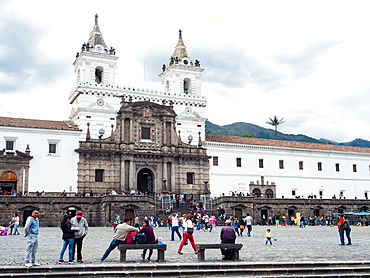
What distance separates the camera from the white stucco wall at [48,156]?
44.6 m

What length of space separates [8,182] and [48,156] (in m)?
4.59

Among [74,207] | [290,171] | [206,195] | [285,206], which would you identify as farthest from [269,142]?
[74,207]

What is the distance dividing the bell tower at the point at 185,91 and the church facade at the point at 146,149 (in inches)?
4.7

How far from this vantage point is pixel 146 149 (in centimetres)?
4972

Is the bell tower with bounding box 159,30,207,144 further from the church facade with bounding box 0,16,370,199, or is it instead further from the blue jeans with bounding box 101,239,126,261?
the blue jeans with bounding box 101,239,126,261

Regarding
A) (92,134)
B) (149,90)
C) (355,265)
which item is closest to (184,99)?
(149,90)

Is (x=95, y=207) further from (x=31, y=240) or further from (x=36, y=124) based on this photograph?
(x=31, y=240)

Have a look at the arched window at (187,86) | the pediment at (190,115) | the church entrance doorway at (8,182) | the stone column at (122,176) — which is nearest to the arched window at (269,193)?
the pediment at (190,115)

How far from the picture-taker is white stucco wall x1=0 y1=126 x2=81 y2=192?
4462cm

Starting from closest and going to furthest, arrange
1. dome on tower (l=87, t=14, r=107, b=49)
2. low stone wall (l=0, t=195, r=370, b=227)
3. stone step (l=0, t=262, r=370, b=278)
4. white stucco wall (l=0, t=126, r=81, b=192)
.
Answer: stone step (l=0, t=262, r=370, b=278), low stone wall (l=0, t=195, r=370, b=227), white stucco wall (l=0, t=126, r=81, b=192), dome on tower (l=87, t=14, r=107, b=49)

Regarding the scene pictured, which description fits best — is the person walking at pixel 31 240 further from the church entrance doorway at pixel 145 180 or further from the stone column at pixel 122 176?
the church entrance doorway at pixel 145 180

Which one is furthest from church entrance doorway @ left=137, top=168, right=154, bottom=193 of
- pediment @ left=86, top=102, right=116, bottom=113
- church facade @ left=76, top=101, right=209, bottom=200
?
Result: pediment @ left=86, top=102, right=116, bottom=113

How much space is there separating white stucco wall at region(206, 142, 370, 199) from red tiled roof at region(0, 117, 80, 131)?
52.9 ft

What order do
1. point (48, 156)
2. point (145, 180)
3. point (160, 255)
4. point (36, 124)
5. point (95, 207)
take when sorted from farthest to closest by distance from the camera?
1. point (145, 180)
2. point (36, 124)
3. point (48, 156)
4. point (95, 207)
5. point (160, 255)
